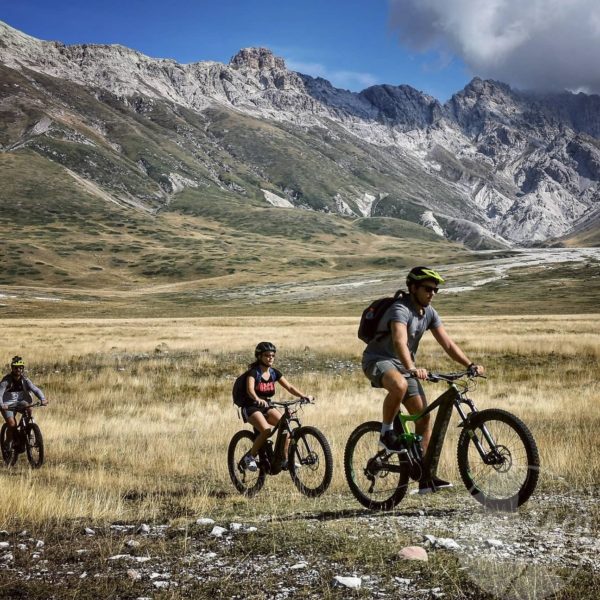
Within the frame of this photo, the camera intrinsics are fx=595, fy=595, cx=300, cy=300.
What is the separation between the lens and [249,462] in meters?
9.93

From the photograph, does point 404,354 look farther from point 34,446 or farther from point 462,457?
point 34,446

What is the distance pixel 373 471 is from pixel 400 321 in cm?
210

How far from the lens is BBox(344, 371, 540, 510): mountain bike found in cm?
682

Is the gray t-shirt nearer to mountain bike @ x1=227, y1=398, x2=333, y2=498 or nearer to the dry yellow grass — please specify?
mountain bike @ x1=227, y1=398, x2=333, y2=498

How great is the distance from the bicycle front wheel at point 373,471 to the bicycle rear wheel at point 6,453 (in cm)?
866

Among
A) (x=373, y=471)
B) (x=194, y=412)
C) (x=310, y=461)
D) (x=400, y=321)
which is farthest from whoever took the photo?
→ (x=194, y=412)

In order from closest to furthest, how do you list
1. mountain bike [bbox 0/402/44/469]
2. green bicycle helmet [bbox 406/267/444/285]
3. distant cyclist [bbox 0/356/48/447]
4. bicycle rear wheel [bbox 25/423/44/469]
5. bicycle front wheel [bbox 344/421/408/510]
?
bicycle front wheel [bbox 344/421/408/510], green bicycle helmet [bbox 406/267/444/285], bicycle rear wheel [bbox 25/423/44/469], mountain bike [bbox 0/402/44/469], distant cyclist [bbox 0/356/48/447]

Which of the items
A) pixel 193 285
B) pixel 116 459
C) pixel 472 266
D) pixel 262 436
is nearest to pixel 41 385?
pixel 116 459

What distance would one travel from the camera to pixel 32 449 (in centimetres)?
1366

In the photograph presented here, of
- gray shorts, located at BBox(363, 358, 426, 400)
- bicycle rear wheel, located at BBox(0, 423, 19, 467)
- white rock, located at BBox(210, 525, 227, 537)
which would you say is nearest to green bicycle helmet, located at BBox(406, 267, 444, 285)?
gray shorts, located at BBox(363, 358, 426, 400)

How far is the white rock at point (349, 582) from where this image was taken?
4945mm

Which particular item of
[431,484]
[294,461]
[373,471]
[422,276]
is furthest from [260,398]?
[422,276]

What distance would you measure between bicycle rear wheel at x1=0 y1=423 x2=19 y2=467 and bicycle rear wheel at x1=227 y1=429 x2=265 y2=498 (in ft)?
19.3

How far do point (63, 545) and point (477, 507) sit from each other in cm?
490
